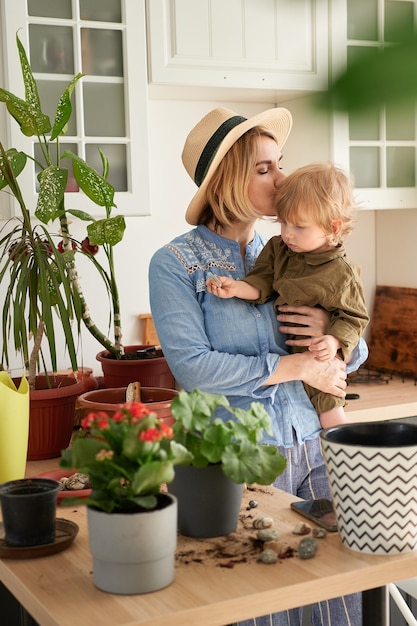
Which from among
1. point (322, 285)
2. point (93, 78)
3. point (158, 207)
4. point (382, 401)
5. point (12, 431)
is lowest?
point (382, 401)

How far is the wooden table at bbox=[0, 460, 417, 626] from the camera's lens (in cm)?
101

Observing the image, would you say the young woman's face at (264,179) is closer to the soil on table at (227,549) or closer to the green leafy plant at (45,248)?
the green leafy plant at (45,248)

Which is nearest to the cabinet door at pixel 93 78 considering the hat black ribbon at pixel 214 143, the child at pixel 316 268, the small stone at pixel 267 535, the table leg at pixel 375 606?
the hat black ribbon at pixel 214 143

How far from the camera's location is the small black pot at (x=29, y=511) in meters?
1.17

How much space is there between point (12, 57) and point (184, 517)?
1797 mm

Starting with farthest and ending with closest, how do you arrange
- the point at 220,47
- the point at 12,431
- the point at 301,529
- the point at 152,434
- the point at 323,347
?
the point at 220,47, the point at 323,347, the point at 12,431, the point at 301,529, the point at 152,434

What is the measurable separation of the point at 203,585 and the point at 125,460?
0.64 feet

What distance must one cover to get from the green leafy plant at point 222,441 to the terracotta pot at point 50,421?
0.79 m

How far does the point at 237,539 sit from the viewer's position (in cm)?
125

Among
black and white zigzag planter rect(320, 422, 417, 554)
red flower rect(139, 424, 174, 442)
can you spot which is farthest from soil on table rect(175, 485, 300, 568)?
red flower rect(139, 424, 174, 442)

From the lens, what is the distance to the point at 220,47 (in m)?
2.83

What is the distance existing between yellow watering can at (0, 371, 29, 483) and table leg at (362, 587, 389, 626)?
0.68 metres

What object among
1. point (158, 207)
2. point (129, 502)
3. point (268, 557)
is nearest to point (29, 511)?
point (129, 502)

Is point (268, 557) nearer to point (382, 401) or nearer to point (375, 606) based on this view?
point (375, 606)
